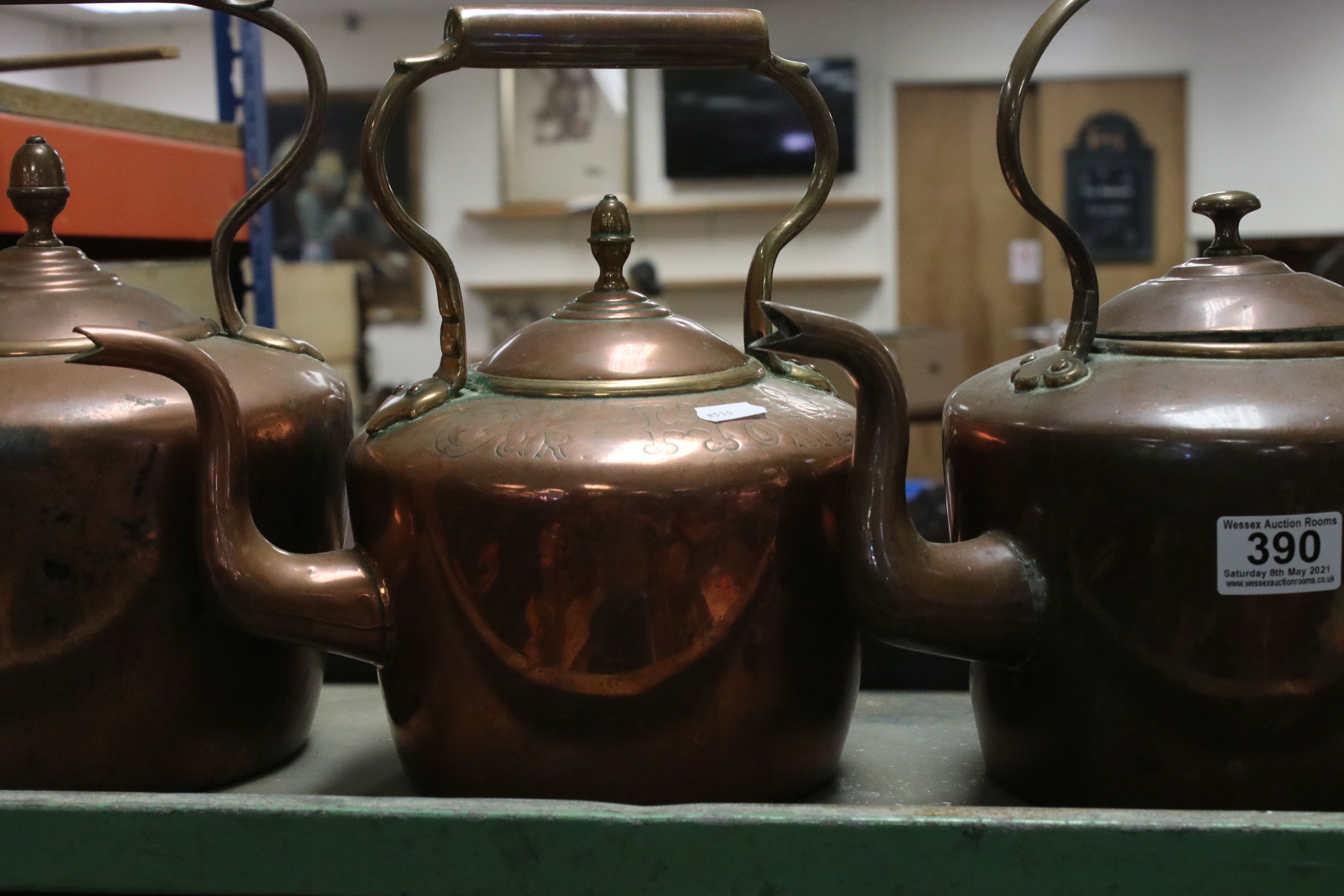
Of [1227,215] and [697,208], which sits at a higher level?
[697,208]

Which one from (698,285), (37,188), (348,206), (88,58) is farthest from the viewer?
(348,206)

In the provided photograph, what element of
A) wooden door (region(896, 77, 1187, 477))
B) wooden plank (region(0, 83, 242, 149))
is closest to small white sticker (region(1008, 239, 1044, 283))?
wooden door (region(896, 77, 1187, 477))

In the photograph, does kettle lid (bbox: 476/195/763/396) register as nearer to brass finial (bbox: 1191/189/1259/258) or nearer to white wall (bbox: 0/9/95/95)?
brass finial (bbox: 1191/189/1259/258)

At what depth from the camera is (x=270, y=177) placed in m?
0.94

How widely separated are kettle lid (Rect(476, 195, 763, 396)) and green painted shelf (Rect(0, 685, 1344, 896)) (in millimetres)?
258

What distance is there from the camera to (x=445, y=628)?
763 mm

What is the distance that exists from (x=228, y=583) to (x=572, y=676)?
220mm

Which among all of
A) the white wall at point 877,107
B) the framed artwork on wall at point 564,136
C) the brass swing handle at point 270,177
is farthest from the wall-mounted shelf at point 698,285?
the brass swing handle at point 270,177

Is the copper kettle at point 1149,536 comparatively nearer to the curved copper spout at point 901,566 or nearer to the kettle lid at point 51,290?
the curved copper spout at point 901,566

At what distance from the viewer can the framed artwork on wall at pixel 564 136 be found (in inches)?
195

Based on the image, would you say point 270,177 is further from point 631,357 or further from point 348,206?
point 348,206

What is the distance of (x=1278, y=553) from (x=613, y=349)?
41cm

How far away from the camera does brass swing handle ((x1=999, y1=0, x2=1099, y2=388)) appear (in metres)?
0.77

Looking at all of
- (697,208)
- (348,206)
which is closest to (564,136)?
(697,208)
